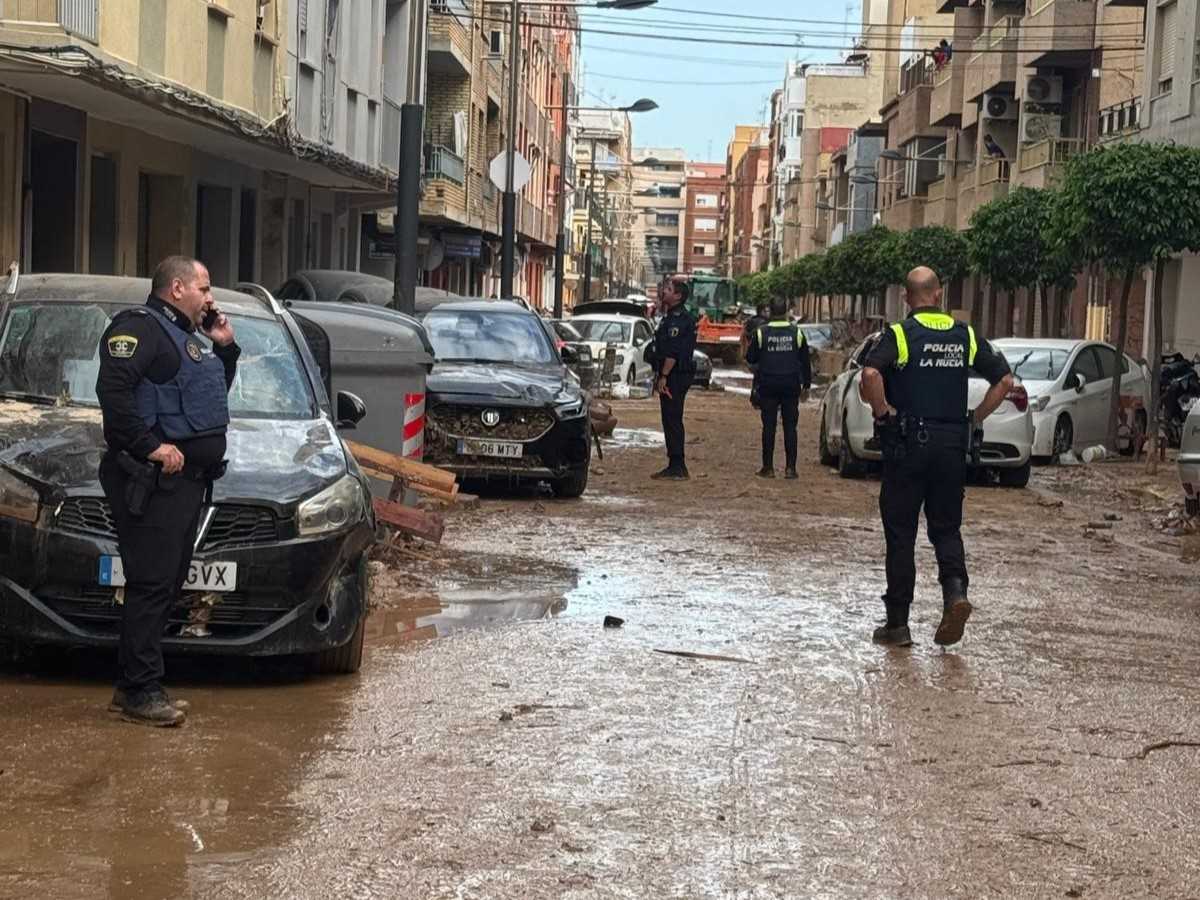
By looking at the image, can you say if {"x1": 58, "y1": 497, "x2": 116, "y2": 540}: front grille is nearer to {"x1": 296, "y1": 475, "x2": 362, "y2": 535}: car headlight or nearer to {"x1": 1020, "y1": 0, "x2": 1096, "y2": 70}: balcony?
{"x1": 296, "y1": 475, "x2": 362, "y2": 535}: car headlight

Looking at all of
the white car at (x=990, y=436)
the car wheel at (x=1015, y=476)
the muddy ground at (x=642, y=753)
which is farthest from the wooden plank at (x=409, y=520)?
the car wheel at (x=1015, y=476)

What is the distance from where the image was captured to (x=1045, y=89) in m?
49.3

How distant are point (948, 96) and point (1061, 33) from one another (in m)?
14.2

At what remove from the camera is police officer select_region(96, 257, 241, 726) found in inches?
272

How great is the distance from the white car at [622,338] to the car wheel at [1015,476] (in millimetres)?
19234

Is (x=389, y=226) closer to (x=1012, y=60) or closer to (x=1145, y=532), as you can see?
(x=1012, y=60)

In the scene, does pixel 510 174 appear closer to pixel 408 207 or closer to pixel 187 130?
pixel 187 130

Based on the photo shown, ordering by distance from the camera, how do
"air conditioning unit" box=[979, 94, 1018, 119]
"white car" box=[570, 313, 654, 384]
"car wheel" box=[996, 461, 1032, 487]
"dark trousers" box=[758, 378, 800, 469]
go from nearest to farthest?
"dark trousers" box=[758, 378, 800, 469] < "car wheel" box=[996, 461, 1032, 487] < "white car" box=[570, 313, 654, 384] < "air conditioning unit" box=[979, 94, 1018, 119]

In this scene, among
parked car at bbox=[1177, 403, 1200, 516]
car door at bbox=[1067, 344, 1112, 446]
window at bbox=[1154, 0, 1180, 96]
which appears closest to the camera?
parked car at bbox=[1177, 403, 1200, 516]

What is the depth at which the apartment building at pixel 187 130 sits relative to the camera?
16.3 meters

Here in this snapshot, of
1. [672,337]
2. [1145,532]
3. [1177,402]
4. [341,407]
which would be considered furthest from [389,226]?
[341,407]

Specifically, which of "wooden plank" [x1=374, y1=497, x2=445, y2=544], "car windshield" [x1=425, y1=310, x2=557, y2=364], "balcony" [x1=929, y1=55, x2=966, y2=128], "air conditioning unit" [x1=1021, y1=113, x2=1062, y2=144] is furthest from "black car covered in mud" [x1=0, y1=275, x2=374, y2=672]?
"balcony" [x1=929, y1=55, x2=966, y2=128]

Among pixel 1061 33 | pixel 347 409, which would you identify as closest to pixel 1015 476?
pixel 347 409

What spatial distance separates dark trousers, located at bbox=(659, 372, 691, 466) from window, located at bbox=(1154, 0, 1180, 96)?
19.3 m
